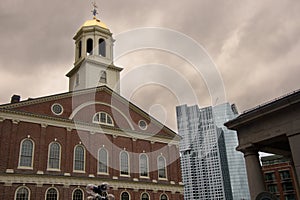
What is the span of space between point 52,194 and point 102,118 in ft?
32.3

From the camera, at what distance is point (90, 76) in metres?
41.9

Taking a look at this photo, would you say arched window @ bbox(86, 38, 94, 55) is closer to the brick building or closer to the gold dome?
the brick building

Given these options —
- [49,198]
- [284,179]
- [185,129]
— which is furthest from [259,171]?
[185,129]

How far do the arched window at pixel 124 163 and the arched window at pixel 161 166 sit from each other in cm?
433

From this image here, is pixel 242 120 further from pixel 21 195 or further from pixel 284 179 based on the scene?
pixel 284 179

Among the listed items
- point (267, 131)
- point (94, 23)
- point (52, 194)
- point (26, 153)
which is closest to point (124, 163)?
point (52, 194)

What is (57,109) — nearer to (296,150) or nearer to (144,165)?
(144,165)

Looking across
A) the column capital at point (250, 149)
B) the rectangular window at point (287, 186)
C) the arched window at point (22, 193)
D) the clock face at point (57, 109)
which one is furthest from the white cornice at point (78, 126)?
the rectangular window at point (287, 186)

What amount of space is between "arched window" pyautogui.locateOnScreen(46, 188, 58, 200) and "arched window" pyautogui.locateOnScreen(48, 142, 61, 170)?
2.00 metres

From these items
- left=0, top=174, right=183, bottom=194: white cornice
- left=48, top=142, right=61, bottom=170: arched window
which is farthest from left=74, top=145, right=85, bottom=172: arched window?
left=48, top=142, right=61, bottom=170: arched window

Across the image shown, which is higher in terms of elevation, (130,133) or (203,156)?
(203,156)

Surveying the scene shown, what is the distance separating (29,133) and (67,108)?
15.8 ft

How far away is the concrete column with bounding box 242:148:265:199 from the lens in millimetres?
15617

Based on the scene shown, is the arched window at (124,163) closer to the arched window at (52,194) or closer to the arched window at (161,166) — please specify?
the arched window at (161,166)
